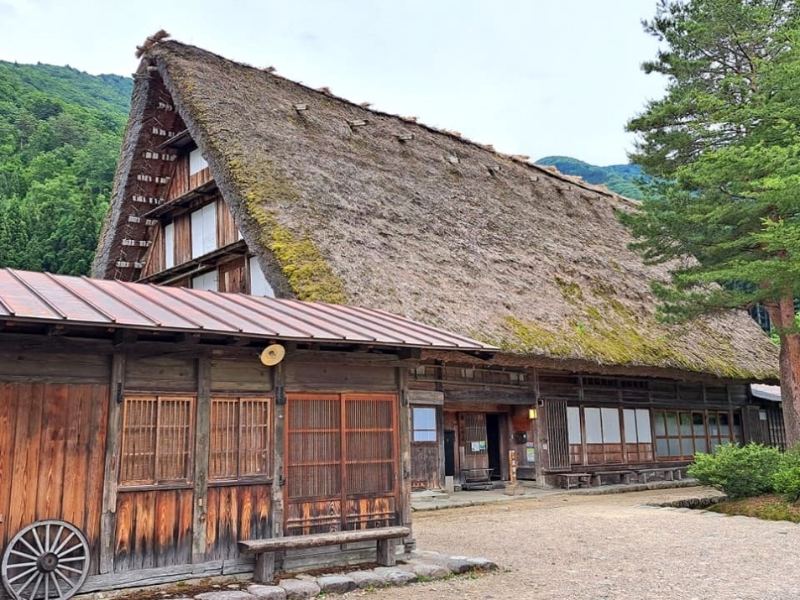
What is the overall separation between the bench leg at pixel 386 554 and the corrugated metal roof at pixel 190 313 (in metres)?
1.90

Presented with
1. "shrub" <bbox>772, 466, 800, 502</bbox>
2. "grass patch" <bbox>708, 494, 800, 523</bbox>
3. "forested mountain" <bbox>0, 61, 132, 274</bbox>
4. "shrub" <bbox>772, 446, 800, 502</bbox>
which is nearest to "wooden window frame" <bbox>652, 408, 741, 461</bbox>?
"grass patch" <bbox>708, 494, 800, 523</bbox>

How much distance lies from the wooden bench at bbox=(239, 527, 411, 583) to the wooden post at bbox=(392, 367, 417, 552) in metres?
0.27

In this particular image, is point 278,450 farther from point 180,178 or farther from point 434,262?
point 180,178

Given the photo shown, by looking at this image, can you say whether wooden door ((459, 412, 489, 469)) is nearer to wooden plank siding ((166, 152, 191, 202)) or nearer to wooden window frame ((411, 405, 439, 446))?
wooden window frame ((411, 405, 439, 446))

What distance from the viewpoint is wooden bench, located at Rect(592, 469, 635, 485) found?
15.1 meters

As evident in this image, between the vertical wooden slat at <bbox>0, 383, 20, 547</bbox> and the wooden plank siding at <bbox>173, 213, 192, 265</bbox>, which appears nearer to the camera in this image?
the vertical wooden slat at <bbox>0, 383, 20, 547</bbox>

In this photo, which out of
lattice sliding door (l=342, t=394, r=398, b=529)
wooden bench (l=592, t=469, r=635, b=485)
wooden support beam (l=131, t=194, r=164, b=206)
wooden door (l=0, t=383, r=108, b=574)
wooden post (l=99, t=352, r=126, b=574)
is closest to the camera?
wooden door (l=0, t=383, r=108, b=574)

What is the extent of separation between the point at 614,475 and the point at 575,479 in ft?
5.30

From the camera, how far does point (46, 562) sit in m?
5.07

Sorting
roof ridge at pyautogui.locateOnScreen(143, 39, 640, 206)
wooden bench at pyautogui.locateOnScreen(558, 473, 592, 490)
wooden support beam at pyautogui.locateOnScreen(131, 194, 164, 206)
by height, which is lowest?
wooden bench at pyautogui.locateOnScreen(558, 473, 592, 490)

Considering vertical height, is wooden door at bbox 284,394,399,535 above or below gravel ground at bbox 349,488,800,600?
above

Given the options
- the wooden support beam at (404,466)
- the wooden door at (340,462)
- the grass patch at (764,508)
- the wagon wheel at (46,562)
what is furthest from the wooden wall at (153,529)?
the grass patch at (764,508)

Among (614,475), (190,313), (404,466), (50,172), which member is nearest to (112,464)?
(190,313)

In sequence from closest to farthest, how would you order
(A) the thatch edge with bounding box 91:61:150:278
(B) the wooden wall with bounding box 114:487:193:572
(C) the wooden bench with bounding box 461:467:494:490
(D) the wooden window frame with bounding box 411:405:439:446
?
(B) the wooden wall with bounding box 114:487:193:572 → (D) the wooden window frame with bounding box 411:405:439:446 → (C) the wooden bench with bounding box 461:467:494:490 → (A) the thatch edge with bounding box 91:61:150:278
